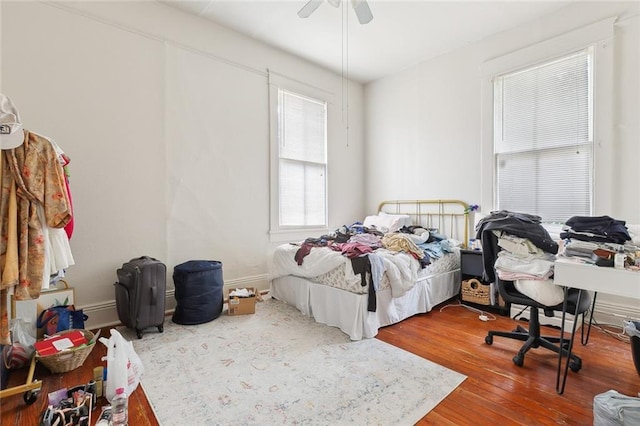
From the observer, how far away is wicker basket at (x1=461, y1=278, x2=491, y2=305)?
3.17m

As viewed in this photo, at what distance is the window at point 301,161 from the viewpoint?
414 centimetres

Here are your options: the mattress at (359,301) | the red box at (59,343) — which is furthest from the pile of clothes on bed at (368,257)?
the red box at (59,343)

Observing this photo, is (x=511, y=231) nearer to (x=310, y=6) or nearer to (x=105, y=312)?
(x=310, y=6)

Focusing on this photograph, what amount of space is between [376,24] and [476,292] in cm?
322

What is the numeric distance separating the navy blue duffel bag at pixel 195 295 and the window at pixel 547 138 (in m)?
3.38

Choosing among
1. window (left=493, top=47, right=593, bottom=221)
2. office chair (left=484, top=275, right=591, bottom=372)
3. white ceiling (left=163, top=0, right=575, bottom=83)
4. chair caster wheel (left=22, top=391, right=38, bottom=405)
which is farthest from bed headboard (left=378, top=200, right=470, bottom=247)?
chair caster wheel (left=22, top=391, right=38, bottom=405)

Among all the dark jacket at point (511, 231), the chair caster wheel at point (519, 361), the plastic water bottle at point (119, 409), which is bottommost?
the chair caster wheel at point (519, 361)

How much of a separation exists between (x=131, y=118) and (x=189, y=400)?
8.50 ft

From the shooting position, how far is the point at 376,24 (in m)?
3.42

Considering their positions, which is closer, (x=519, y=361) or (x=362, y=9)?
(x=519, y=361)

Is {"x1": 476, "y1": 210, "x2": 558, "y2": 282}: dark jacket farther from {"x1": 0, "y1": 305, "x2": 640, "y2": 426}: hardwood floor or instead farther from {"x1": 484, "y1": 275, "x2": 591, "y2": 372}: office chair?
{"x1": 0, "y1": 305, "x2": 640, "y2": 426}: hardwood floor

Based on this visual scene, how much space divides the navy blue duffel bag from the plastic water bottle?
1.22m

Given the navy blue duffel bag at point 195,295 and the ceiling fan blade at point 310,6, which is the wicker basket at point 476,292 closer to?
the navy blue duffel bag at point 195,295

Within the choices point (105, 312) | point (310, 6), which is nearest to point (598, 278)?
point (310, 6)
